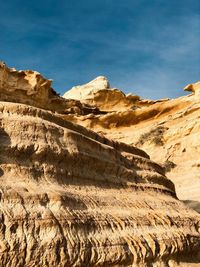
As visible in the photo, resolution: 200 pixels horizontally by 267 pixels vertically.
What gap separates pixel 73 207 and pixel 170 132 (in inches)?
788

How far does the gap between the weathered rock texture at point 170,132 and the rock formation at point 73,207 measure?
9.99m

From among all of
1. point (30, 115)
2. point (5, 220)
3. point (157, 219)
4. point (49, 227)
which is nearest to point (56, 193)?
point (49, 227)

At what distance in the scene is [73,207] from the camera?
5746 millimetres

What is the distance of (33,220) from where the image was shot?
4.97m

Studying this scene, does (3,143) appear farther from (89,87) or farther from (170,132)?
(89,87)

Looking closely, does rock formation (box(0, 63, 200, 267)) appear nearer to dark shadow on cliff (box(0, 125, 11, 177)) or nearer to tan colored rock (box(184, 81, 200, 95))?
dark shadow on cliff (box(0, 125, 11, 177))

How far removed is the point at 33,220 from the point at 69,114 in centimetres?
2473

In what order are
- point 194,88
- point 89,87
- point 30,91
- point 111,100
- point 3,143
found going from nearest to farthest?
point 3,143, point 194,88, point 30,91, point 111,100, point 89,87

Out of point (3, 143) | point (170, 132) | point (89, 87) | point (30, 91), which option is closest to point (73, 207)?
point (3, 143)

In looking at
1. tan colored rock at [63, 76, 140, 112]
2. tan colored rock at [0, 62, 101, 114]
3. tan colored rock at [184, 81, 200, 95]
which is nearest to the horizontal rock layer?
tan colored rock at [184, 81, 200, 95]

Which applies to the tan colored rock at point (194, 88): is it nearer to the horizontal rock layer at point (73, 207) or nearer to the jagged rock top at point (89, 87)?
the jagged rock top at point (89, 87)

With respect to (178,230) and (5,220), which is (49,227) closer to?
(5,220)

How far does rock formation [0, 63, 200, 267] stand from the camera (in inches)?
194

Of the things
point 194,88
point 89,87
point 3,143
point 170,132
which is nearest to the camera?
point 3,143
